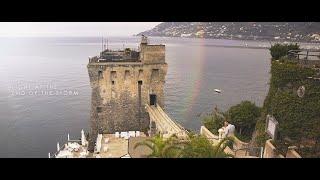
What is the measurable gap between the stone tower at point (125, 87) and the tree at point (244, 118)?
25.3 ft

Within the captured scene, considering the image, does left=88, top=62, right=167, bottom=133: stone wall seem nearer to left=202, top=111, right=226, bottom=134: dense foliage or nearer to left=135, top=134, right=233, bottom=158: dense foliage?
left=202, top=111, right=226, bottom=134: dense foliage

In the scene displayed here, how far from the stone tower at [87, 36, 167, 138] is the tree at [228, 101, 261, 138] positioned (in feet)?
25.3

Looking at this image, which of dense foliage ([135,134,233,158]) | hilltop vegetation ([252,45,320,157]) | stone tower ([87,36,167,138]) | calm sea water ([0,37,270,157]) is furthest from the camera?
calm sea water ([0,37,270,157])

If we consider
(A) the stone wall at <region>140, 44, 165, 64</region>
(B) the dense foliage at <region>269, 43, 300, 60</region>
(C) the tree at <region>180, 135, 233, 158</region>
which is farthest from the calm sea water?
(B) the dense foliage at <region>269, 43, 300, 60</region>

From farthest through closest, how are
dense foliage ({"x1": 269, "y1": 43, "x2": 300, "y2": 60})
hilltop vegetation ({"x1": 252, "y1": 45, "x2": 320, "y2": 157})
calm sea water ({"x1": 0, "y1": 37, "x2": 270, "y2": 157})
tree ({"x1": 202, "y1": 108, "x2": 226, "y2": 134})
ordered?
calm sea water ({"x1": 0, "y1": 37, "x2": 270, "y2": 157}) < tree ({"x1": 202, "y1": 108, "x2": 226, "y2": 134}) < dense foliage ({"x1": 269, "y1": 43, "x2": 300, "y2": 60}) < hilltop vegetation ({"x1": 252, "y1": 45, "x2": 320, "y2": 157})

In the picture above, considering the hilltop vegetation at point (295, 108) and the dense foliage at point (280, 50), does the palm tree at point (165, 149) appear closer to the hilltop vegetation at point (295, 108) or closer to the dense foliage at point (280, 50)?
the hilltop vegetation at point (295, 108)

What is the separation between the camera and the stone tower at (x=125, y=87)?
969 inches

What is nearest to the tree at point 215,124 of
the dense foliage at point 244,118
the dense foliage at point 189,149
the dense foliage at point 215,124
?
the dense foliage at point 215,124

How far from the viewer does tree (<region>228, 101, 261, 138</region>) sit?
18438 mm

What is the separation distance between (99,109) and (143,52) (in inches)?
191

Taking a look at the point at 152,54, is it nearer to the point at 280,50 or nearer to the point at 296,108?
the point at 280,50

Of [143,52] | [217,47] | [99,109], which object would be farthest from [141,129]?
[217,47]

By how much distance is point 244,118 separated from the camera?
18.4 m

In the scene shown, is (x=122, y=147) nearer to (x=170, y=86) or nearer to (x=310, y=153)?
(x=310, y=153)
